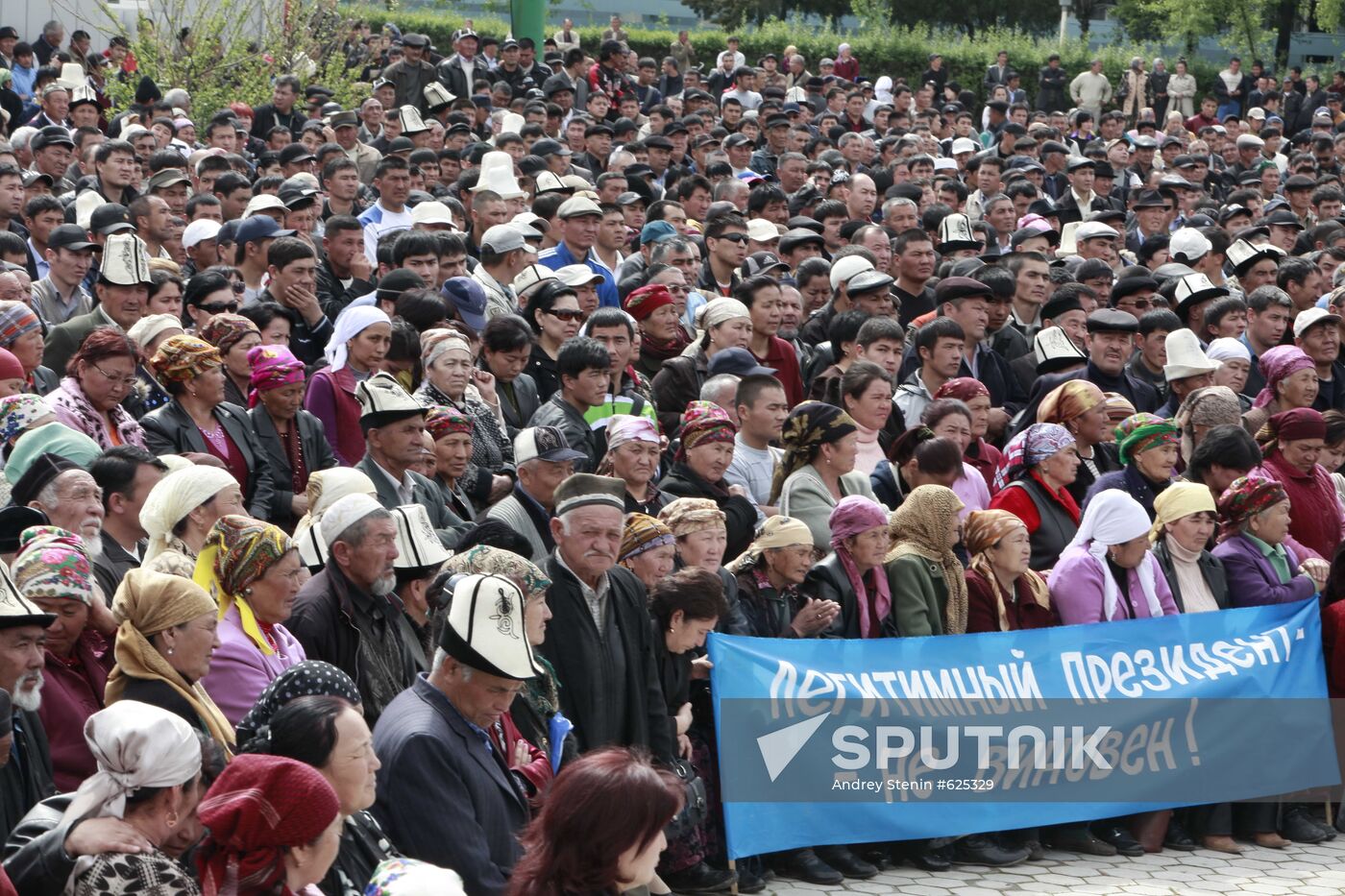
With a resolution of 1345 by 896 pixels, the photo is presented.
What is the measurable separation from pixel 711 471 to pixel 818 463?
568mm

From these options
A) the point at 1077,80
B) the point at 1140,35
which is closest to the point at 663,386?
the point at 1077,80

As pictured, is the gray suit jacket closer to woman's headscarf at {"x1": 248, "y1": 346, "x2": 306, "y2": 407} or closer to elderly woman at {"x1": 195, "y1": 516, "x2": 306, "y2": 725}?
woman's headscarf at {"x1": 248, "y1": 346, "x2": 306, "y2": 407}

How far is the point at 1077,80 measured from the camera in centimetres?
3034

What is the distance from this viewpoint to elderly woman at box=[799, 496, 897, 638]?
24.6ft

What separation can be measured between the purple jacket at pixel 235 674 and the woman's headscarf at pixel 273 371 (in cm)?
249

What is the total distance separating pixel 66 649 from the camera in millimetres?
5199

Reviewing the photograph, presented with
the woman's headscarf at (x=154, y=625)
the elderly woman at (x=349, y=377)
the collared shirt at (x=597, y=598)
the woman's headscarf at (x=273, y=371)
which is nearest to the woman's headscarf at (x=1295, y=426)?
the collared shirt at (x=597, y=598)

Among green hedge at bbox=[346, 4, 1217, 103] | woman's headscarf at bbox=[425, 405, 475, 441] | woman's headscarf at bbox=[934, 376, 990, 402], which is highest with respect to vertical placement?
green hedge at bbox=[346, 4, 1217, 103]

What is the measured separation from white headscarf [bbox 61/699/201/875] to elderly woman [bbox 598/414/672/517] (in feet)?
12.4

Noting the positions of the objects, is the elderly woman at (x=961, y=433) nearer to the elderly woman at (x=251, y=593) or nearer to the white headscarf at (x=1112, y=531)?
the white headscarf at (x=1112, y=531)

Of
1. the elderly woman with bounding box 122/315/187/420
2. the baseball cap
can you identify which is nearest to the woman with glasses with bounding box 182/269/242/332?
the elderly woman with bounding box 122/315/187/420

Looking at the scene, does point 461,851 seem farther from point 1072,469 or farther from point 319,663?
point 1072,469

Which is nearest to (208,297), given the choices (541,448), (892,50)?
(541,448)

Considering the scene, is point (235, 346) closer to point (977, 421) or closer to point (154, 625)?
point (154, 625)
